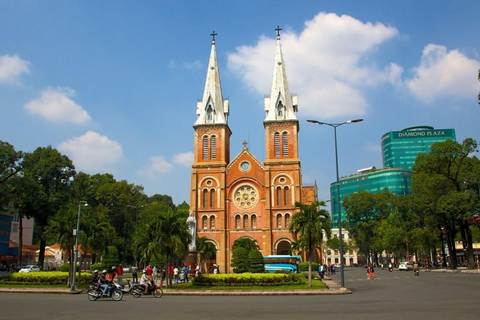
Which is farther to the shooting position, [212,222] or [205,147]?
[205,147]

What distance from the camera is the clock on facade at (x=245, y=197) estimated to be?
6244 centimetres

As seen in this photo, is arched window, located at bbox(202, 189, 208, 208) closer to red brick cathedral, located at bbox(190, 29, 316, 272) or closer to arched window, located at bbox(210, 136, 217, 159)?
red brick cathedral, located at bbox(190, 29, 316, 272)

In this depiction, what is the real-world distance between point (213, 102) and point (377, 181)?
9364 cm

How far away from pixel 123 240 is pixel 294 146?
2961 centimetres

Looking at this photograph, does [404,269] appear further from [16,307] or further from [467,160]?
[16,307]

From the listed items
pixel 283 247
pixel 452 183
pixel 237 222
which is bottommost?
pixel 283 247

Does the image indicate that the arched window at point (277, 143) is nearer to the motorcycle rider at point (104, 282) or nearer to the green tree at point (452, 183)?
the green tree at point (452, 183)

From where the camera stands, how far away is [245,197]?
62781 millimetres

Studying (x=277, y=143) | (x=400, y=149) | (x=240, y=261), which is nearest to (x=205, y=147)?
(x=277, y=143)

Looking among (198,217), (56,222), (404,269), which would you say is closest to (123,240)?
(198,217)

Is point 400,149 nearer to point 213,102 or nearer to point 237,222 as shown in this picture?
point 213,102

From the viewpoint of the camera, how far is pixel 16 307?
1691 cm

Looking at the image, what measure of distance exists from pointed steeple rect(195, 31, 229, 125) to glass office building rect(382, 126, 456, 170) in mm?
112267

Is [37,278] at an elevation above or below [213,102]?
below
